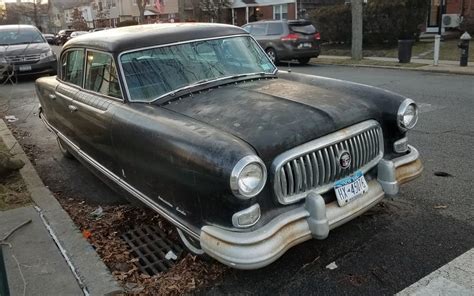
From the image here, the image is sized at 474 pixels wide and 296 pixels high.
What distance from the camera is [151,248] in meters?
3.81

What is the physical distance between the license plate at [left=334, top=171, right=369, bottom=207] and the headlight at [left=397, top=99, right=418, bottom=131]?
2.02 ft

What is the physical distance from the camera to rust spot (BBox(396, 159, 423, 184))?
3.63m

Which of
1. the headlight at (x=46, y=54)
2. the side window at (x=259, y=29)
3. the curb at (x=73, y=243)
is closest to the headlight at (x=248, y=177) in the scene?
the curb at (x=73, y=243)

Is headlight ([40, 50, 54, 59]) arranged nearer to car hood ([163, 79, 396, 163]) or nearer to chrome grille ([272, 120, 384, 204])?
car hood ([163, 79, 396, 163])

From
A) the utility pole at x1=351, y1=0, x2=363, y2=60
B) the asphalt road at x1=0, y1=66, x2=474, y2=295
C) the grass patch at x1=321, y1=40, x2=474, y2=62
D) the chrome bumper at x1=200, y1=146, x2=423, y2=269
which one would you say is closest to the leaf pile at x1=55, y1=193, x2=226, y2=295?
the asphalt road at x1=0, y1=66, x2=474, y2=295

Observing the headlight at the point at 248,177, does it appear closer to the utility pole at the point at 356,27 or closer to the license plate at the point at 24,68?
the license plate at the point at 24,68

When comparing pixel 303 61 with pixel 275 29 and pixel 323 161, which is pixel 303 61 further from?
pixel 323 161

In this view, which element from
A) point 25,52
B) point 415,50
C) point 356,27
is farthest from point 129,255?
point 415,50

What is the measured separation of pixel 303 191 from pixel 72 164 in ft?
13.4

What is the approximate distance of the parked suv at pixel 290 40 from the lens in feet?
54.1

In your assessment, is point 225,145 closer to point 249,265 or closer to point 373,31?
point 249,265

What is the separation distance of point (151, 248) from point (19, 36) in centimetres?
1293

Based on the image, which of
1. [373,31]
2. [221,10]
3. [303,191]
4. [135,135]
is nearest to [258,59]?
[135,135]

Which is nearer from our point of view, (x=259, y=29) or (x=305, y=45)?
(x=305, y=45)
